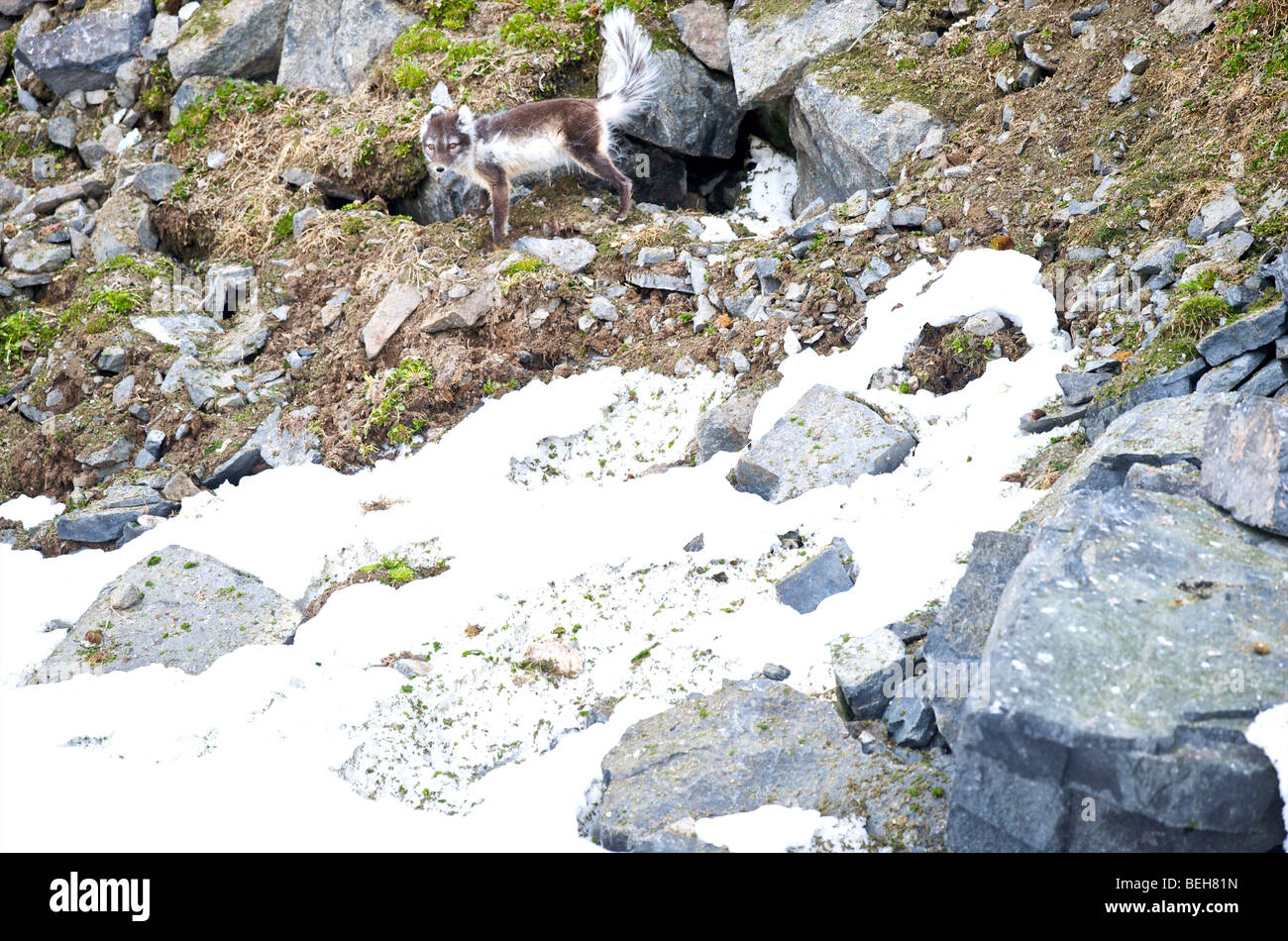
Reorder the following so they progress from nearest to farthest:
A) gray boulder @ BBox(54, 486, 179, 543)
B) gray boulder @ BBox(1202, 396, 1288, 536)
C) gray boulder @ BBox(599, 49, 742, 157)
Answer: gray boulder @ BBox(1202, 396, 1288, 536)
gray boulder @ BBox(54, 486, 179, 543)
gray boulder @ BBox(599, 49, 742, 157)

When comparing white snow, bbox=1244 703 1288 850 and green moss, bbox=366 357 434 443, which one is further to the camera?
green moss, bbox=366 357 434 443

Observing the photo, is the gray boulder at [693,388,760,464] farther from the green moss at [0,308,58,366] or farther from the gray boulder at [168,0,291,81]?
the gray boulder at [168,0,291,81]

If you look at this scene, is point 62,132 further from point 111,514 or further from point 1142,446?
point 1142,446

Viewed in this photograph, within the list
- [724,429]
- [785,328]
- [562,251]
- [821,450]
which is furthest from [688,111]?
[821,450]

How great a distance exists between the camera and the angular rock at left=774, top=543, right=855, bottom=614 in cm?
522

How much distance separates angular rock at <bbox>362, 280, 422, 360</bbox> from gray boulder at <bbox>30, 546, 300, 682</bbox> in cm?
244

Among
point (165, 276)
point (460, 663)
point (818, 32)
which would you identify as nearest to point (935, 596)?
point (460, 663)

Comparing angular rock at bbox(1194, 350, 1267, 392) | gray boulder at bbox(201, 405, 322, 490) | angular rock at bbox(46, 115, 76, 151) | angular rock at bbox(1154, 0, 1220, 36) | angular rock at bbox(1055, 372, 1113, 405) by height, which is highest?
angular rock at bbox(1154, 0, 1220, 36)

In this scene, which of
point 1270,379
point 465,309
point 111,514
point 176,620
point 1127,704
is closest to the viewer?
point 1127,704

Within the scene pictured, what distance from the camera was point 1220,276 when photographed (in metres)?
5.84

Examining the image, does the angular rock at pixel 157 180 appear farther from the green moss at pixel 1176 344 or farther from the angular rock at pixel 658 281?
the green moss at pixel 1176 344

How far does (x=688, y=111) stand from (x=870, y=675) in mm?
7227

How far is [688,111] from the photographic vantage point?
9.95 meters

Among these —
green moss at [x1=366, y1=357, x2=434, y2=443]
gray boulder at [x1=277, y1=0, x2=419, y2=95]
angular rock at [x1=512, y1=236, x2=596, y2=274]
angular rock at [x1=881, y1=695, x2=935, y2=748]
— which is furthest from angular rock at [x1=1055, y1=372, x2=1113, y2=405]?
gray boulder at [x1=277, y1=0, x2=419, y2=95]
